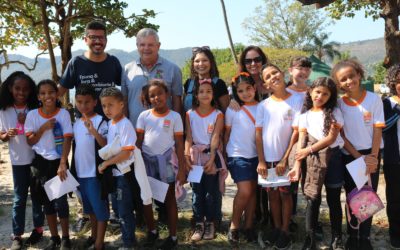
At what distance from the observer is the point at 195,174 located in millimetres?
3482

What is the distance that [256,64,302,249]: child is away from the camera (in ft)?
10.8

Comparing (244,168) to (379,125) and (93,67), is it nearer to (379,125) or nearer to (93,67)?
(379,125)

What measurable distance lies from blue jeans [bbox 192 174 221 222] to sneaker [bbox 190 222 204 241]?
0.05 metres

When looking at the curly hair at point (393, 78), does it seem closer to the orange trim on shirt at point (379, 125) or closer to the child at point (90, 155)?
the orange trim on shirt at point (379, 125)

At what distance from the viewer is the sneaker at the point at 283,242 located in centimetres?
336

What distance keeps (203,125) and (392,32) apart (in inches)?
201

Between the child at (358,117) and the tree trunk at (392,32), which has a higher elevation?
the tree trunk at (392,32)

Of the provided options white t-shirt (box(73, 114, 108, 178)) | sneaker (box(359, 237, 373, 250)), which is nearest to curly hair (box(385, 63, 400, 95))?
sneaker (box(359, 237, 373, 250))

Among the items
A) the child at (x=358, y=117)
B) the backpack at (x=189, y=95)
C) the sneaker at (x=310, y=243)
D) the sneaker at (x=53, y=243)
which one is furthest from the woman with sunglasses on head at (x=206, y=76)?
the sneaker at (x=53, y=243)

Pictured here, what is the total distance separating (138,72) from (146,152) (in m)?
0.83

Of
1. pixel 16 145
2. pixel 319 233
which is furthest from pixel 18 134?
pixel 319 233

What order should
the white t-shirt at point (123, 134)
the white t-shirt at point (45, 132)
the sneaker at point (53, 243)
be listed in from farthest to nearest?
the sneaker at point (53, 243) → the white t-shirt at point (45, 132) → the white t-shirt at point (123, 134)

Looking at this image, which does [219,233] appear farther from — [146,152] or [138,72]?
[138,72]

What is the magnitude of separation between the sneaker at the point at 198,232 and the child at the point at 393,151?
5.70ft
